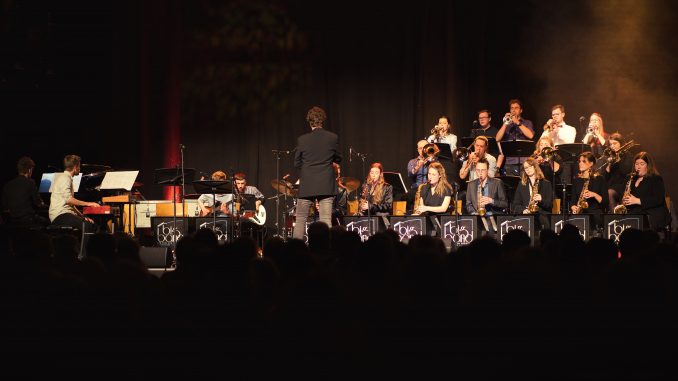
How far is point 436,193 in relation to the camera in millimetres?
11211

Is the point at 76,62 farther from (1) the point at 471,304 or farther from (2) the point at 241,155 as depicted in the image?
(1) the point at 471,304

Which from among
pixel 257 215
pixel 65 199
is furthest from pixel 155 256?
pixel 257 215

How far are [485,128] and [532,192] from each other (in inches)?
77.8

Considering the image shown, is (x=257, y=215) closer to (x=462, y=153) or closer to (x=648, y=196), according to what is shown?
(x=462, y=153)

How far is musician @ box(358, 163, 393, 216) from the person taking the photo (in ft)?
39.4

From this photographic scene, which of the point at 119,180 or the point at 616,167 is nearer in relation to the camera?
the point at 616,167

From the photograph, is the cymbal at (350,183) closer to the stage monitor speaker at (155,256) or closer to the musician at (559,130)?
the musician at (559,130)

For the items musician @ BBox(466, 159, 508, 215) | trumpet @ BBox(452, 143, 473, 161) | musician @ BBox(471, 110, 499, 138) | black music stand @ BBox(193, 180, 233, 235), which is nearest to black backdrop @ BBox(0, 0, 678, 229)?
musician @ BBox(471, 110, 499, 138)

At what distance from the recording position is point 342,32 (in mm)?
13984

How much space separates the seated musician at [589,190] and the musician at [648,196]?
30 centimetres

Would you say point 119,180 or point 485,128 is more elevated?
point 485,128

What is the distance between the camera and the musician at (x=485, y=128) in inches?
484

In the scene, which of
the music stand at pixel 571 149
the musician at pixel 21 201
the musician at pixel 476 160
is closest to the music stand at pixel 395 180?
the musician at pixel 476 160

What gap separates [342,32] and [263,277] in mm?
11097
